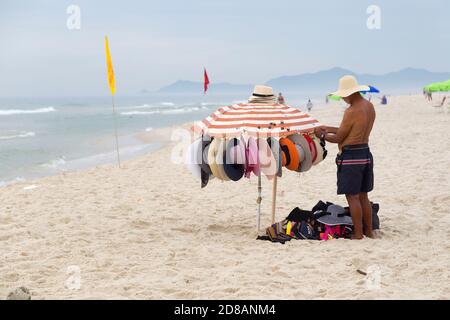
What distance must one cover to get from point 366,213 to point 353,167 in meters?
0.57

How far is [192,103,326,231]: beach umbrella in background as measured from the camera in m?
4.01

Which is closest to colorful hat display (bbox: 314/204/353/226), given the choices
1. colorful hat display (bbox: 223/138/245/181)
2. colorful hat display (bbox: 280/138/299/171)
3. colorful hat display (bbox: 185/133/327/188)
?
colorful hat display (bbox: 185/133/327/188)

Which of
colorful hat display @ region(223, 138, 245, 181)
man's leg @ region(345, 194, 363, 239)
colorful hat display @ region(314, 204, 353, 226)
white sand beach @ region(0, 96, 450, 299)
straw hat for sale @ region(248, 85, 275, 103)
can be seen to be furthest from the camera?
colorful hat display @ region(314, 204, 353, 226)

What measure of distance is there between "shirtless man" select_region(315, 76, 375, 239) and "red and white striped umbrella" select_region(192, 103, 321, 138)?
0.23 m

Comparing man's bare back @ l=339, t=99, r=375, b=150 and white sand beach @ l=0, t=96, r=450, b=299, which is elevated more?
man's bare back @ l=339, t=99, r=375, b=150

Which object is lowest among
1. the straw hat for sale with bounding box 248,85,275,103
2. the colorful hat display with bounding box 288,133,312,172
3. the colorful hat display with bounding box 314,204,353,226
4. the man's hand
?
the colorful hat display with bounding box 314,204,353,226

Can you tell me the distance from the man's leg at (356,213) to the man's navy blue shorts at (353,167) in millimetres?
90

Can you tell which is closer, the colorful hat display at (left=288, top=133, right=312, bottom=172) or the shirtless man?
the shirtless man

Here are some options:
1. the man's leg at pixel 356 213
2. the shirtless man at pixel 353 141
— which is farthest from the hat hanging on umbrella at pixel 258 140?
the man's leg at pixel 356 213

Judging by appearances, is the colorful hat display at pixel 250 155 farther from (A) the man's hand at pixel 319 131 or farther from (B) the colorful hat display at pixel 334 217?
(B) the colorful hat display at pixel 334 217

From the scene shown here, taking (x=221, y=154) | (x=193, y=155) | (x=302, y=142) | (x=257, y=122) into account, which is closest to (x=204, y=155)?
(x=193, y=155)

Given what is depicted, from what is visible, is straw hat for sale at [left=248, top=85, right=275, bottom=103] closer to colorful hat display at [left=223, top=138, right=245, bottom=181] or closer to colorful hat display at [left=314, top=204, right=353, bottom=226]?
colorful hat display at [left=223, top=138, right=245, bottom=181]

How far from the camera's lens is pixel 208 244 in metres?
4.51

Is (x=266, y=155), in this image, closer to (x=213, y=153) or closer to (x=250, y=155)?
(x=250, y=155)
